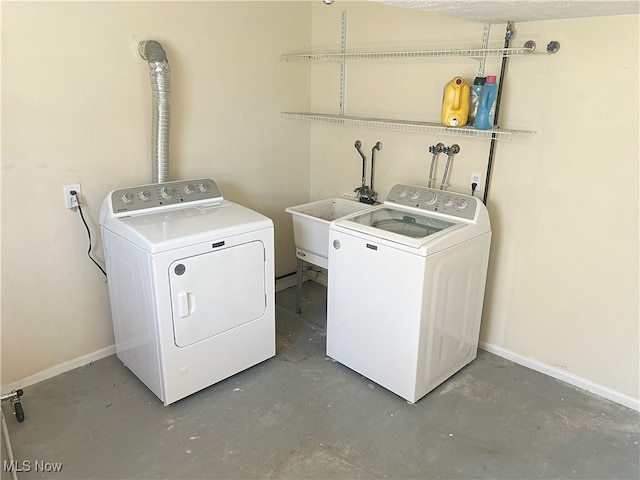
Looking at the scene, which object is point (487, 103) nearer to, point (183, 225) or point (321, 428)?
point (183, 225)

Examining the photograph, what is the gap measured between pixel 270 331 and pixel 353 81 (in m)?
1.81

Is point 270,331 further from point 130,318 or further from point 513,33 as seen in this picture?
point 513,33

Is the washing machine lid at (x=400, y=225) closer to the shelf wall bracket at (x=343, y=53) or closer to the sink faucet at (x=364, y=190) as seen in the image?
the sink faucet at (x=364, y=190)

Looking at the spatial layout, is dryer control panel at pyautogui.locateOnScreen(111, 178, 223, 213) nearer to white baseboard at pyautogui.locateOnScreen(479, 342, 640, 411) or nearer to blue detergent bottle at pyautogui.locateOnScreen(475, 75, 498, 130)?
blue detergent bottle at pyautogui.locateOnScreen(475, 75, 498, 130)

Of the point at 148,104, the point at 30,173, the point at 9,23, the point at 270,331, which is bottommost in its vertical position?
the point at 270,331

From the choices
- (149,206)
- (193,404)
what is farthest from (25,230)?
(193,404)

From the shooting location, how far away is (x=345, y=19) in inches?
126

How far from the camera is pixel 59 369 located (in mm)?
2660

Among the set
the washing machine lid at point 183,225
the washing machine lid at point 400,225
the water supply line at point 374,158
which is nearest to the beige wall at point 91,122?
the washing machine lid at point 183,225

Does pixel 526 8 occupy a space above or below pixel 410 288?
above

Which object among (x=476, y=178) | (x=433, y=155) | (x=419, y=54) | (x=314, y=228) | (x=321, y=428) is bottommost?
(x=321, y=428)

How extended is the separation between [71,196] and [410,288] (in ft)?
6.04

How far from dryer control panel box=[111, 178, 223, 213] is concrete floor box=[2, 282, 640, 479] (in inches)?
38.5

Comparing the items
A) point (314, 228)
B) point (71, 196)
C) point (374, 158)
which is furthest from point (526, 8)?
point (71, 196)
